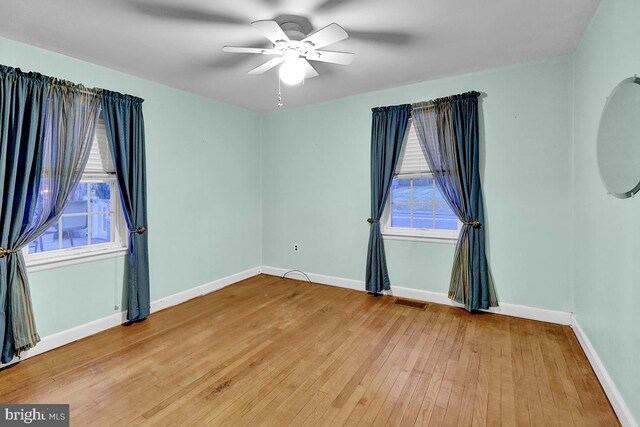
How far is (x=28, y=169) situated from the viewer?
2.50 metres

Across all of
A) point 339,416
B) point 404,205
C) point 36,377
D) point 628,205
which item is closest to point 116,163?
point 36,377

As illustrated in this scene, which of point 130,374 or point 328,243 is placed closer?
point 130,374

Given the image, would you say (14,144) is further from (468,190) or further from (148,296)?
(468,190)

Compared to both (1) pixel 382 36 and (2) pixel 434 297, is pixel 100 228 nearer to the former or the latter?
(1) pixel 382 36

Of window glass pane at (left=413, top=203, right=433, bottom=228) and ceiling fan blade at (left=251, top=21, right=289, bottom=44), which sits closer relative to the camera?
ceiling fan blade at (left=251, top=21, right=289, bottom=44)

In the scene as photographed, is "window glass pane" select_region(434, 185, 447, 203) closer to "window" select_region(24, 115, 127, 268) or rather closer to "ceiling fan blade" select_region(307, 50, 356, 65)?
"ceiling fan blade" select_region(307, 50, 356, 65)

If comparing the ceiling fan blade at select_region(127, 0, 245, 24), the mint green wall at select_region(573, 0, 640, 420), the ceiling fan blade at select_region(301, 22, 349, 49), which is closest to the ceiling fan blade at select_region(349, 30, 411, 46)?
the ceiling fan blade at select_region(301, 22, 349, 49)

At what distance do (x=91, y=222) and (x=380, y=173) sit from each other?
3260 millimetres

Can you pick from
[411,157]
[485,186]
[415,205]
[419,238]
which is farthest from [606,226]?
[411,157]

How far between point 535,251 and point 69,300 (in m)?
4.60

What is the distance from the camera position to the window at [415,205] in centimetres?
373

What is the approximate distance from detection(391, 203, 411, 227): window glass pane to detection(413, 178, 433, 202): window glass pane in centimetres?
16

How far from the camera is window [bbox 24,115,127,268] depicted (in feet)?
9.30

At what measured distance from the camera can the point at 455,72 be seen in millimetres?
3381
